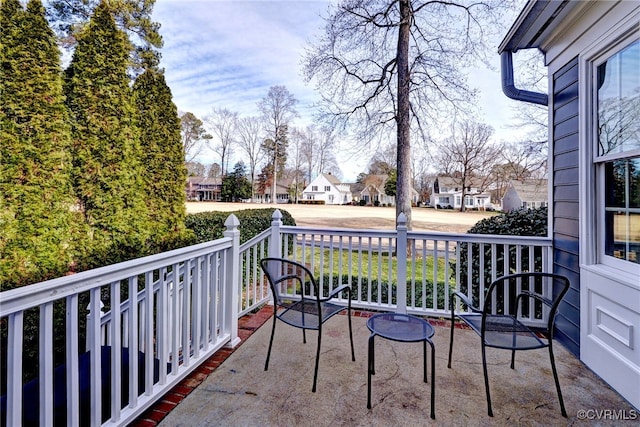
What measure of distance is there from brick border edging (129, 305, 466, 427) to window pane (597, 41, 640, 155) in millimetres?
2149

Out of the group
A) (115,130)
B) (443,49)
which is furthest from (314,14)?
(115,130)

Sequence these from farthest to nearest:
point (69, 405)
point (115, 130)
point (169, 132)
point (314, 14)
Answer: point (314, 14)
point (169, 132)
point (115, 130)
point (69, 405)

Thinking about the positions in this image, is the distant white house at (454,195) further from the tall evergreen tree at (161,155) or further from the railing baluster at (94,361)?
the railing baluster at (94,361)

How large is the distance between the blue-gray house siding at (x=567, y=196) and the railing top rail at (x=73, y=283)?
3238 mm

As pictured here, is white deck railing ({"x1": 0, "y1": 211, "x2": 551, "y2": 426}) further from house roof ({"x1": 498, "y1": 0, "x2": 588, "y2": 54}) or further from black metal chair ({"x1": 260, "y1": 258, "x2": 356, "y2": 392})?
house roof ({"x1": 498, "y1": 0, "x2": 588, "y2": 54})

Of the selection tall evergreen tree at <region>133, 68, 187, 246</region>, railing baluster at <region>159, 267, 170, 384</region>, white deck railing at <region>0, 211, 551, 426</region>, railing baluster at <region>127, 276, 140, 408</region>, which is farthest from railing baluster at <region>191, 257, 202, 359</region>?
tall evergreen tree at <region>133, 68, 187, 246</region>

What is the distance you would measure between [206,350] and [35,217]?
311 cm

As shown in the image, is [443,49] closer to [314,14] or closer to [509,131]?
[314,14]

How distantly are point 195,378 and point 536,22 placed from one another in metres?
4.07

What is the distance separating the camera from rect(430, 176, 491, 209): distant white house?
95.2ft

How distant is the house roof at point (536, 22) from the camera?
2412 millimetres

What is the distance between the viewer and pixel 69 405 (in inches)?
57.2

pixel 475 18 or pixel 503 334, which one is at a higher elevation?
pixel 475 18
